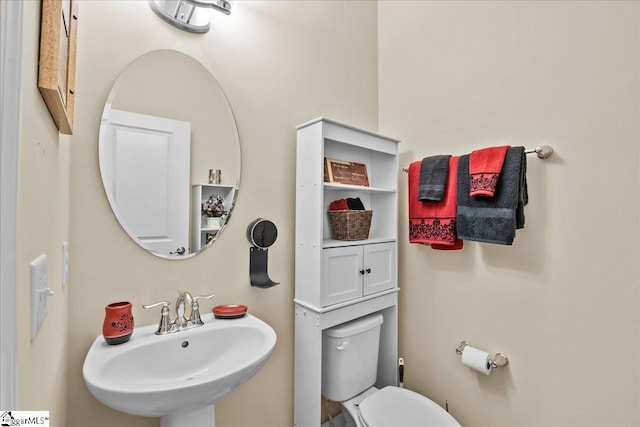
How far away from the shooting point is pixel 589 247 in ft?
4.05

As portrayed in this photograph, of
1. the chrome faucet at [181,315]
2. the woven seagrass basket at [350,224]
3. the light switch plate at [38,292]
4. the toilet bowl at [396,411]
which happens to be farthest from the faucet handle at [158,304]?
the toilet bowl at [396,411]

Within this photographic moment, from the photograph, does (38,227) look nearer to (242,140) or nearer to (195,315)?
(195,315)

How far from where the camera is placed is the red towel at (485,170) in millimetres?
1328

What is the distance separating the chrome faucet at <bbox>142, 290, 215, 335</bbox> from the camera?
1.12 metres

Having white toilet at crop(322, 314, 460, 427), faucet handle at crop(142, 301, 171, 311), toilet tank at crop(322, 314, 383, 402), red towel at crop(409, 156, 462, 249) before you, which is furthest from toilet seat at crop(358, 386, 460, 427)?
faucet handle at crop(142, 301, 171, 311)

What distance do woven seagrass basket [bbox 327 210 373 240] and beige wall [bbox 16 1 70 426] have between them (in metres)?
1.08

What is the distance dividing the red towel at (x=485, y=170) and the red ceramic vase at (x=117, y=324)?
1.43 metres

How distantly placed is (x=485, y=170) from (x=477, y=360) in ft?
2.88

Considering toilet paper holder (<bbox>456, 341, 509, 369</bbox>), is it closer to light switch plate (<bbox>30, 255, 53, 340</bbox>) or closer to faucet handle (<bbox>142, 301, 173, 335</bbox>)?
faucet handle (<bbox>142, 301, 173, 335</bbox>)

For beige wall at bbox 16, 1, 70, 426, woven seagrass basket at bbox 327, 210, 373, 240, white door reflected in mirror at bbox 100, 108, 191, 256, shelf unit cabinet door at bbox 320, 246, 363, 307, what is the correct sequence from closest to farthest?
beige wall at bbox 16, 1, 70, 426 → white door reflected in mirror at bbox 100, 108, 191, 256 → shelf unit cabinet door at bbox 320, 246, 363, 307 → woven seagrass basket at bbox 327, 210, 373, 240

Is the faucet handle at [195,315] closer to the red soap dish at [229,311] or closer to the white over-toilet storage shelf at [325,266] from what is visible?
the red soap dish at [229,311]

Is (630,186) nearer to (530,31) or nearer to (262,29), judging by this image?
(530,31)

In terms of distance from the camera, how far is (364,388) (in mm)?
1616

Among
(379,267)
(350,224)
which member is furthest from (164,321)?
(379,267)
